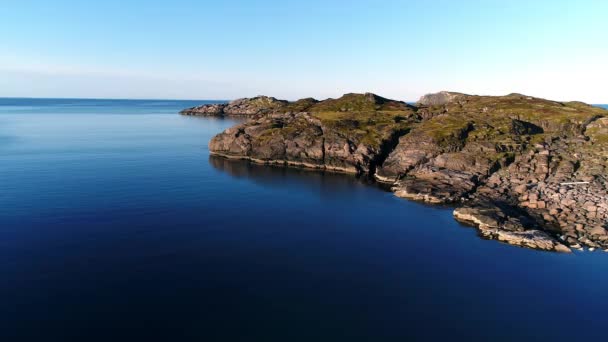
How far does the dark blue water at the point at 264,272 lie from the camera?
1459 inches

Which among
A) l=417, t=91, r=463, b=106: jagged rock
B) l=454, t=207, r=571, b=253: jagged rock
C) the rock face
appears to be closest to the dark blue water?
l=454, t=207, r=571, b=253: jagged rock

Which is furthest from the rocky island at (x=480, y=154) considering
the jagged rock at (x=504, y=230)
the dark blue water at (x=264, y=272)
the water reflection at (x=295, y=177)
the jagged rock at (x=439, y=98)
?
the dark blue water at (x=264, y=272)

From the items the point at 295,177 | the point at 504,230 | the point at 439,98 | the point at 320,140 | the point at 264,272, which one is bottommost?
the point at 264,272

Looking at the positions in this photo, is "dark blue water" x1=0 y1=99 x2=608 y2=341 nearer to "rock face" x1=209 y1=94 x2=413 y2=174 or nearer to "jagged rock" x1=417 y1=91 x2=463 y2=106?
"rock face" x1=209 y1=94 x2=413 y2=174

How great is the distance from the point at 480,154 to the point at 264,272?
74040 mm

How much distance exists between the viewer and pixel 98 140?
15075 cm

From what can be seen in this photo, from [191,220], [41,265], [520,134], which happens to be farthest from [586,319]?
[520,134]

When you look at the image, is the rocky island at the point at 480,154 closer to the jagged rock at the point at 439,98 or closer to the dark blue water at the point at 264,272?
the jagged rock at the point at 439,98

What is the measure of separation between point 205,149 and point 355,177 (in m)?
66.5

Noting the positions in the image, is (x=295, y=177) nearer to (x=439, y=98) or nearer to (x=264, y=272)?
(x=264, y=272)

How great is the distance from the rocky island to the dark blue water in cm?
742

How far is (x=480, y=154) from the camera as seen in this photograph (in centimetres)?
9756

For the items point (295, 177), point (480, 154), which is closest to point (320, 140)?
point (295, 177)

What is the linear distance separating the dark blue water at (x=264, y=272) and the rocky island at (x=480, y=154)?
7420mm
